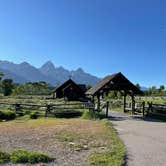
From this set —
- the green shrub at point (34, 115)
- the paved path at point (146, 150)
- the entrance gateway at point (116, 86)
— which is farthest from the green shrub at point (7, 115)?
the paved path at point (146, 150)

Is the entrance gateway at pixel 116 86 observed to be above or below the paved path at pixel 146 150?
above

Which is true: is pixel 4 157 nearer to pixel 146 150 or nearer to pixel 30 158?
pixel 30 158

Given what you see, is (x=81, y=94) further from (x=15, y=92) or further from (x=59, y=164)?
(x=59, y=164)

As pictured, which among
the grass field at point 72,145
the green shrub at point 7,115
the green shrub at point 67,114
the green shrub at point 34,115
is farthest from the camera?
the green shrub at point 67,114

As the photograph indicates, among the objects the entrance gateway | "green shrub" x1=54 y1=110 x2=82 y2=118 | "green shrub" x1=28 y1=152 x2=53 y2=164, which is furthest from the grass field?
the entrance gateway

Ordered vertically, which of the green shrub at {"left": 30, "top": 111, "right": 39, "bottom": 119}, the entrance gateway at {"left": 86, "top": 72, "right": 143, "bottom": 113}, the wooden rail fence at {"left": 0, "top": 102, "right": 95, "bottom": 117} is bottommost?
the green shrub at {"left": 30, "top": 111, "right": 39, "bottom": 119}

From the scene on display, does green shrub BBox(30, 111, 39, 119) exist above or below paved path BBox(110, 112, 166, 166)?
above

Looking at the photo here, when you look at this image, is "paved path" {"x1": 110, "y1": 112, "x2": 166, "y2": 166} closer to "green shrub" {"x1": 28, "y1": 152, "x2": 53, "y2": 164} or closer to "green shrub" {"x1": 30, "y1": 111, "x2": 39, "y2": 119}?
"green shrub" {"x1": 28, "y1": 152, "x2": 53, "y2": 164}

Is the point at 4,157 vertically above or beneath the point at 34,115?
beneath

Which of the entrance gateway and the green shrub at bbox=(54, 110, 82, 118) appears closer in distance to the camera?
the green shrub at bbox=(54, 110, 82, 118)

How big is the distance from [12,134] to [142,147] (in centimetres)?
710

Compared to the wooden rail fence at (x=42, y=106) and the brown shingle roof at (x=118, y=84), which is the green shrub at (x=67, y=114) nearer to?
the wooden rail fence at (x=42, y=106)

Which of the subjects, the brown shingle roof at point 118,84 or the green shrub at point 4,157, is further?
the brown shingle roof at point 118,84

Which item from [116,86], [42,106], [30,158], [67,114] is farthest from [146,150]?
[116,86]
